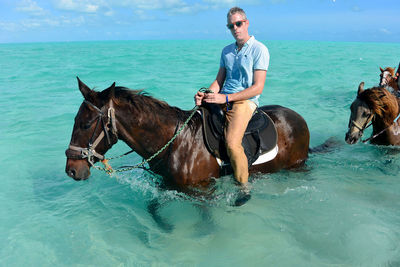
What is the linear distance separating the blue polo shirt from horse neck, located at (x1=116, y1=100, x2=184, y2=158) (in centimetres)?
88

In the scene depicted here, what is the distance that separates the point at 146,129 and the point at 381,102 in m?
4.27

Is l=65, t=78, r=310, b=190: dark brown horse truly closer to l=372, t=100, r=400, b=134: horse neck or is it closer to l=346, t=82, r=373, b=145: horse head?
l=346, t=82, r=373, b=145: horse head

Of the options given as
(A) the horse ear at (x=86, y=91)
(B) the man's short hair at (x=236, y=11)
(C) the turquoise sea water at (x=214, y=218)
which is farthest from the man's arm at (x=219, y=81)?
(A) the horse ear at (x=86, y=91)

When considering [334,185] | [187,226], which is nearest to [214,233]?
[187,226]

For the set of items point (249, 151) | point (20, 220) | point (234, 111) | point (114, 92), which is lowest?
point (20, 220)

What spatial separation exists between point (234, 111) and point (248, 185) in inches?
44.5

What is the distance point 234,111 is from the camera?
12.2 feet

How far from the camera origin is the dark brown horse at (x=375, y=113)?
5152 mm

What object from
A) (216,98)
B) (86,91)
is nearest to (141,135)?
(86,91)

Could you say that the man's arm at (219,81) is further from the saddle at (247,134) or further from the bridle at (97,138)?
the bridle at (97,138)

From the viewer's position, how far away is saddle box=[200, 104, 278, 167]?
12.4 feet

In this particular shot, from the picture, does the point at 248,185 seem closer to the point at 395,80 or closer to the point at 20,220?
the point at 20,220

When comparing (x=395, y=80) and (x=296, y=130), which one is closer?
(x=296, y=130)

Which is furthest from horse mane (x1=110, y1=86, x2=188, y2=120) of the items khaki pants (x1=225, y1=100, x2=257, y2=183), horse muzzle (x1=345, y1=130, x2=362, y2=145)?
horse muzzle (x1=345, y1=130, x2=362, y2=145)
